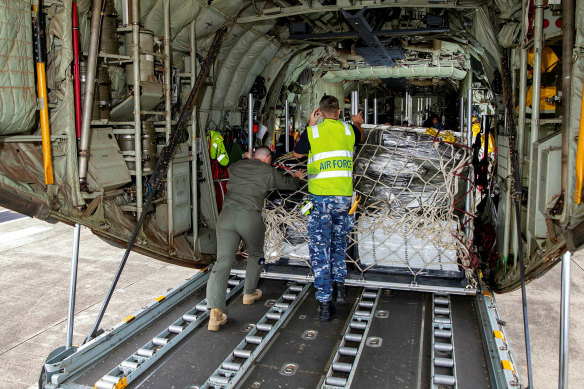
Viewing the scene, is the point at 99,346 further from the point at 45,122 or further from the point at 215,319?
the point at 45,122

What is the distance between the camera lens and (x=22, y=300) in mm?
7672

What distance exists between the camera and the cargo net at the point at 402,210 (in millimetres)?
4453

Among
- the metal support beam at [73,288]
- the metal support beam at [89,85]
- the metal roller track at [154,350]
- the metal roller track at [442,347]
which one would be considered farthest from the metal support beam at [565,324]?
the metal support beam at [89,85]

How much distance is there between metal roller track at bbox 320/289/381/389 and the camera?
124 inches

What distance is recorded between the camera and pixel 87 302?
766 cm

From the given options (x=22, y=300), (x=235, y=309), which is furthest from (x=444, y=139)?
(x=22, y=300)

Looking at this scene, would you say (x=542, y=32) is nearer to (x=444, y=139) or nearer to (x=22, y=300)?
(x=444, y=139)

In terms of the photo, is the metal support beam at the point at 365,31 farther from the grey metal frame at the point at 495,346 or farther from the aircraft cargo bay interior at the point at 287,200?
the grey metal frame at the point at 495,346

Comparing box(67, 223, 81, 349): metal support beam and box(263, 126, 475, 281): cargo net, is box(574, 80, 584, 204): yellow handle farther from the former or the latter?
box(67, 223, 81, 349): metal support beam

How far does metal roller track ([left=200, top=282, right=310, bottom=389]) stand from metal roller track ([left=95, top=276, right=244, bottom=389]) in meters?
0.50

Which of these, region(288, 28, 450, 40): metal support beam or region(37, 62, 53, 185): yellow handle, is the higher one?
region(288, 28, 450, 40): metal support beam

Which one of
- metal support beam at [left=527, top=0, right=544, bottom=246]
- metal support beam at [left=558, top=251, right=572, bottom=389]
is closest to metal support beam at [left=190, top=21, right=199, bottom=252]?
metal support beam at [left=527, top=0, right=544, bottom=246]

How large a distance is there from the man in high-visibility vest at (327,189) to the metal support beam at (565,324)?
5.80 feet

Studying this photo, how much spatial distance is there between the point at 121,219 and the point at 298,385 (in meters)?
2.39
